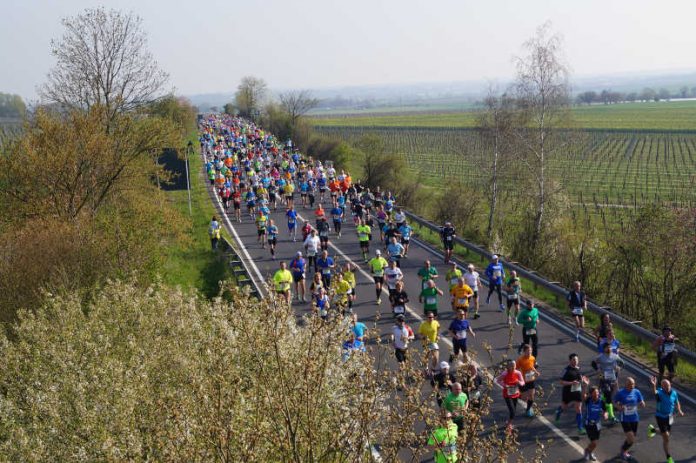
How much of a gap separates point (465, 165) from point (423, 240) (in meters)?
55.9

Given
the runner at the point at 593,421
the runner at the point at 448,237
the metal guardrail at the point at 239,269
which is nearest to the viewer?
the runner at the point at 593,421

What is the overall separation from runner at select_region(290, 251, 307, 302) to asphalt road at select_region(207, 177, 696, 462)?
15.9 inches

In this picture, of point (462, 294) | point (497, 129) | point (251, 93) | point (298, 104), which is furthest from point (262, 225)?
point (251, 93)

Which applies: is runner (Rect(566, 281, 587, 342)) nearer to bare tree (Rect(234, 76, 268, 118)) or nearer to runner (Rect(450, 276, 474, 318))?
runner (Rect(450, 276, 474, 318))

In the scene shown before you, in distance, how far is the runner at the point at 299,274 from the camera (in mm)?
19484

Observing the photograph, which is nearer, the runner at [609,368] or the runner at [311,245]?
the runner at [609,368]

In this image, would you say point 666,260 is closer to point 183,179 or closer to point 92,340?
point 92,340

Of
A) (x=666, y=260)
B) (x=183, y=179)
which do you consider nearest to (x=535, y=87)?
(x=666, y=260)

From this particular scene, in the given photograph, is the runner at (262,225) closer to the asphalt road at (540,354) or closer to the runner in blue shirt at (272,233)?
the asphalt road at (540,354)

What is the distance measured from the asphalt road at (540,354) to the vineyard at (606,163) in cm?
1994

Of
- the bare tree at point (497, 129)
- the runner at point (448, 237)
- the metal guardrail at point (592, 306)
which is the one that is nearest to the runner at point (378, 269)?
the metal guardrail at point (592, 306)

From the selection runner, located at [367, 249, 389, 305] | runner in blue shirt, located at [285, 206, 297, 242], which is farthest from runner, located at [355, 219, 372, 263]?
runner, located at [367, 249, 389, 305]

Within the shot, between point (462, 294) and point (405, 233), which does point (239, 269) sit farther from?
point (462, 294)

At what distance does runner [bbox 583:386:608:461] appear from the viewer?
10756 millimetres
